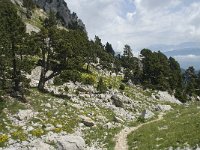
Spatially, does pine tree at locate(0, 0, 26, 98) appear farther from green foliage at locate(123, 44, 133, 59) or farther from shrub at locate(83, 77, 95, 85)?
green foliage at locate(123, 44, 133, 59)

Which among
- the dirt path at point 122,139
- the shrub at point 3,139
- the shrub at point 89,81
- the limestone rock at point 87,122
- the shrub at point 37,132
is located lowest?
the dirt path at point 122,139

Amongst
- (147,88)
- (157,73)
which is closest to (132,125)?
(147,88)

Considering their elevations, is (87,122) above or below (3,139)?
above

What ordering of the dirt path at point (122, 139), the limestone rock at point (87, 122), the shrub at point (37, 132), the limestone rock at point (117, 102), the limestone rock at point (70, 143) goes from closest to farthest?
the limestone rock at point (70, 143) < the dirt path at point (122, 139) < the shrub at point (37, 132) < the limestone rock at point (87, 122) < the limestone rock at point (117, 102)

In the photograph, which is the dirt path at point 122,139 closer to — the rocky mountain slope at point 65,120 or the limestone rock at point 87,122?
the rocky mountain slope at point 65,120

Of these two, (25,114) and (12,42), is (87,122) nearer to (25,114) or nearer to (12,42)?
(25,114)

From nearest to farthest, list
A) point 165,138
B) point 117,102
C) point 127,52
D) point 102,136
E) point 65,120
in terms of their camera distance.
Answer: point 165,138 → point 102,136 → point 65,120 → point 117,102 → point 127,52

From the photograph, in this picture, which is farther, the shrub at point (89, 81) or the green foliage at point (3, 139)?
the shrub at point (89, 81)

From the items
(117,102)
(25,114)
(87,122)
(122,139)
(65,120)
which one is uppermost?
(117,102)

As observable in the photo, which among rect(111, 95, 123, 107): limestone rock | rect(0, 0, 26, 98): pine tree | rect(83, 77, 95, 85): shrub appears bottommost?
rect(111, 95, 123, 107): limestone rock

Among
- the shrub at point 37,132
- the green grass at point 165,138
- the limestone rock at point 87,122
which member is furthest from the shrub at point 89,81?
the shrub at point 37,132

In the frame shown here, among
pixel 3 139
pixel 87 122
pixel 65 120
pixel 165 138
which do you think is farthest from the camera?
pixel 87 122

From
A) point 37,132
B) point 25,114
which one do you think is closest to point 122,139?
point 37,132

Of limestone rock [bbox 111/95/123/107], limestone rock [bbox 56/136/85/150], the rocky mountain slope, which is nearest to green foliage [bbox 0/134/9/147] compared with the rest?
the rocky mountain slope
